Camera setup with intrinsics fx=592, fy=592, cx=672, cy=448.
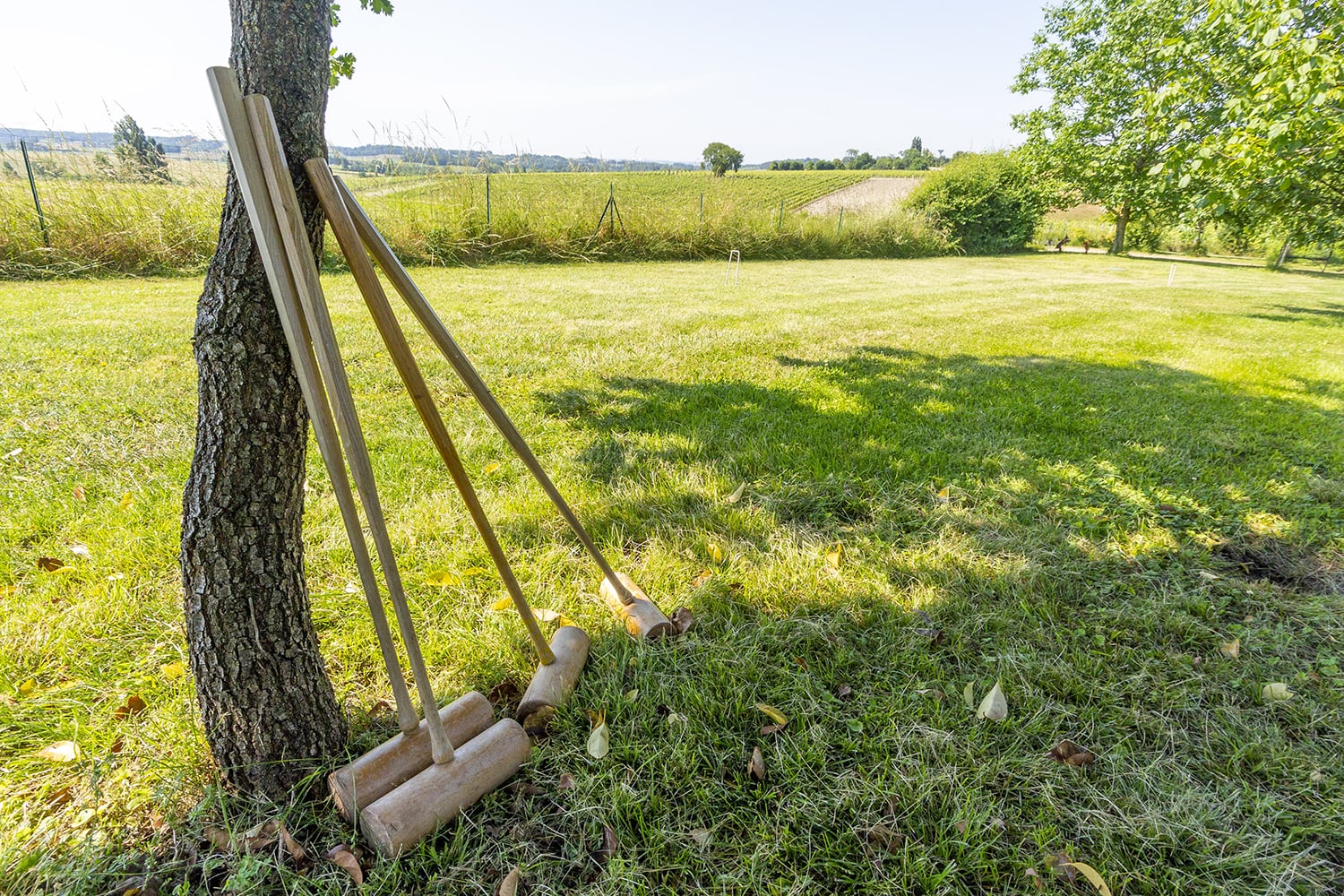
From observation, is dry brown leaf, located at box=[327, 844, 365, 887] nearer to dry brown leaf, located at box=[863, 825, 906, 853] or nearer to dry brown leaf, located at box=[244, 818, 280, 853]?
dry brown leaf, located at box=[244, 818, 280, 853]

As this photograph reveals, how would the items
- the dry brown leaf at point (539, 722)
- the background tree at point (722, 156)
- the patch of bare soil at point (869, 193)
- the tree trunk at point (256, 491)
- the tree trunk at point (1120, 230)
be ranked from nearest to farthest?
the tree trunk at point (256, 491), the dry brown leaf at point (539, 722), the tree trunk at point (1120, 230), the patch of bare soil at point (869, 193), the background tree at point (722, 156)

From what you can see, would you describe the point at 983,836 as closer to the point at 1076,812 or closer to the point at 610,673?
the point at 1076,812

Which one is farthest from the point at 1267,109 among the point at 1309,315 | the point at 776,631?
the point at 1309,315

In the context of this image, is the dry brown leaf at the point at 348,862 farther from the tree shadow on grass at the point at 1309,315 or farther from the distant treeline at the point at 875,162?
the distant treeline at the point at 875,162

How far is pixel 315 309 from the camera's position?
1.12m

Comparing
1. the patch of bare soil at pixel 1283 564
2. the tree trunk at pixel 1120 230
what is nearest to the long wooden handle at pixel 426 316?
the patch of bare soil at pixel 1283 564


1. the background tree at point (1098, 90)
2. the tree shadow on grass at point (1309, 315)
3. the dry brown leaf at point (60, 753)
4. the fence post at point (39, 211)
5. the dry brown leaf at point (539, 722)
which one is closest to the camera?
the dry brown leaf at point (60, 753)

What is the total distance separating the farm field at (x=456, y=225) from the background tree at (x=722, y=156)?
122ft

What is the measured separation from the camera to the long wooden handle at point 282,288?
1.05 meters

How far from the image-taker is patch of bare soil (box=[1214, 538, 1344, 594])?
2477 mm

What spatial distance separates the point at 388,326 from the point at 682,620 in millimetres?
1318

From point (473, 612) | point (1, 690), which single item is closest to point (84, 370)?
point (1, 690)

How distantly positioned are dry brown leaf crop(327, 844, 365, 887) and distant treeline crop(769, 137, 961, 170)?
58.2m

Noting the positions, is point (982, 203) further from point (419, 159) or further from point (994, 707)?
point (994, 707)
